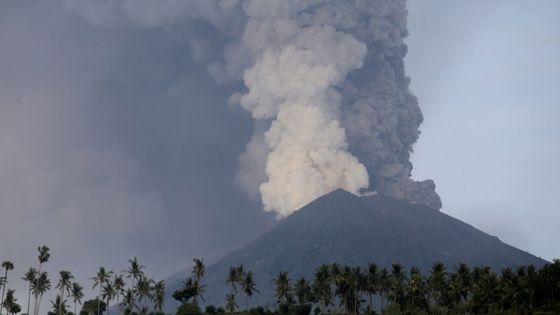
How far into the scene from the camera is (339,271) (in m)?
162

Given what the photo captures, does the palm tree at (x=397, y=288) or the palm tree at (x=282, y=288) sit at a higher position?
the palm tree at (x=282, y=288)

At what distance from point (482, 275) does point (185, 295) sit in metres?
68.7

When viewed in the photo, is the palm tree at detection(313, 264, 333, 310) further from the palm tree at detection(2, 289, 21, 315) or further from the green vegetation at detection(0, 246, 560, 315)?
the palm tree at detection(2, 289, 21, 315)

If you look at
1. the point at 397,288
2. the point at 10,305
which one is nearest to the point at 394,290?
the point at 397,288

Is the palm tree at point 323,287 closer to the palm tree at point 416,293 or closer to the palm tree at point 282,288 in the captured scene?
the palm tree at point 282,288

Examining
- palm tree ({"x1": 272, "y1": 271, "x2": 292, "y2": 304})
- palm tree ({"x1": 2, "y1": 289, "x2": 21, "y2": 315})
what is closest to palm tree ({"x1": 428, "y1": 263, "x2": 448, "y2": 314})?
palm tree ({"x1": 272, "y1": 271, "x2": 292, "y2": 304})

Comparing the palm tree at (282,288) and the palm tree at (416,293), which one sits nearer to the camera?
the palm tree at (416,293)

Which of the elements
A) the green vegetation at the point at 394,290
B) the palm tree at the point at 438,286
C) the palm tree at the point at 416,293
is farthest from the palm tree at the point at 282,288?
the palm tree at the point at 438,286

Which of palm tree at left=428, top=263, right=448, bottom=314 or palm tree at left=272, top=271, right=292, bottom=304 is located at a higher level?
palm tree at left=272, top=271, right=292, bottom=304

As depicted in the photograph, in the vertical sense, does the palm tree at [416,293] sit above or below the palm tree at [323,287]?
below

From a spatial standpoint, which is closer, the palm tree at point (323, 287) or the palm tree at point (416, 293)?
the palm tree at point (416, 293)

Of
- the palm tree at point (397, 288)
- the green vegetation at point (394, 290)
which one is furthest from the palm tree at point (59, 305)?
the palm tree at point (397, 288)

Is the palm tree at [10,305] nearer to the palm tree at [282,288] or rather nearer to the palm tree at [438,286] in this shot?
the palm tree at [282,288]

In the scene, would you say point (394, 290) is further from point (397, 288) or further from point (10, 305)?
point (10, 305)
